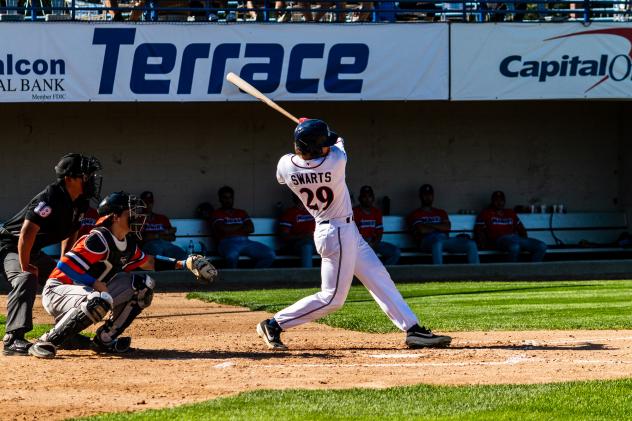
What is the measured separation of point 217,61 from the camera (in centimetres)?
1555

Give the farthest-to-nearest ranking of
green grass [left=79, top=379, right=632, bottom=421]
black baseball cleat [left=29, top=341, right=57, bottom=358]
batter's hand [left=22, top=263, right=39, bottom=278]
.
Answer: batter's hand [left=22, top=263, right=39, bottom=278], black baseball cleat [left=29, top=341, right=57, bottom=358], green grass [left=79, top=379, right=632, bottom=421]

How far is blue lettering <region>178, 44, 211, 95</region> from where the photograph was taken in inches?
609

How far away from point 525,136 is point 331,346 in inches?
419

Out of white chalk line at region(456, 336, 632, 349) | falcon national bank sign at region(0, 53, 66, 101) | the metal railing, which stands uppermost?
the metal railing

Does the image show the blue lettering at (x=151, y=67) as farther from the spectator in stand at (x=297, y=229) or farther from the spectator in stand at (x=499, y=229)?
the spectator in stand at (x=499, y=229)

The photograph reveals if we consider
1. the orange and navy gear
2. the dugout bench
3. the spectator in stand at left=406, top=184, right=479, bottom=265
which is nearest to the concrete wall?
the dugout bench

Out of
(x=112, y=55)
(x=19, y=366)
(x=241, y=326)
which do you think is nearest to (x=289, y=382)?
(x=19, y=366)

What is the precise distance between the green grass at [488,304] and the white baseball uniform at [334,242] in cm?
170

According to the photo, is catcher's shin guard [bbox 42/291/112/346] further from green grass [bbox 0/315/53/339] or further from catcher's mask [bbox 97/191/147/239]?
green grass [bbox 0/315/53/339]

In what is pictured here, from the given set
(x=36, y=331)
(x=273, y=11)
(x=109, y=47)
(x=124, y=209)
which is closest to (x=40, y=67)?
(x=109, y=47)

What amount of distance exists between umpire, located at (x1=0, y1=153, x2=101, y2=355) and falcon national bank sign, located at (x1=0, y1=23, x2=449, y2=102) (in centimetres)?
725

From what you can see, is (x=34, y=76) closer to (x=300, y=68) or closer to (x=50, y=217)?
(x=300, y=68)

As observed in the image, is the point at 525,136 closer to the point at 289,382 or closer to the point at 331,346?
the point at 331,346

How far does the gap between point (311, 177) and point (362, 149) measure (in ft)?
32.7
